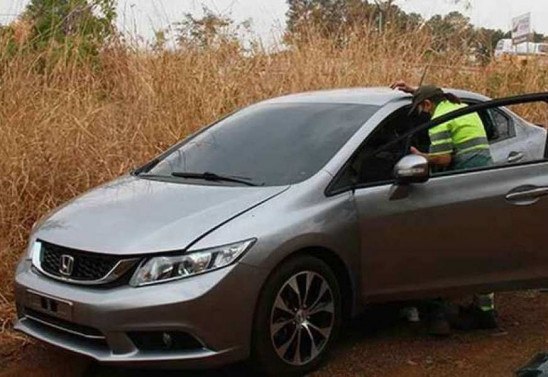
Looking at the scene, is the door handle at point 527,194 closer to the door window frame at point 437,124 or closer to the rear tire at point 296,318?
the door window frame at point 437,124

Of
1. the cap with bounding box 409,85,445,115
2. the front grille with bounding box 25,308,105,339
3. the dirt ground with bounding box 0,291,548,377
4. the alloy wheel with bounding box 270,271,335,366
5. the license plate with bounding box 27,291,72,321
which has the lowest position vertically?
the dirt ground with bounding box 0,291,548,377

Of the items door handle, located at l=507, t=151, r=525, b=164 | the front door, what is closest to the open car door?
the front door

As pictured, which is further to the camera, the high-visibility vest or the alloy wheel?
the high-visibility vest

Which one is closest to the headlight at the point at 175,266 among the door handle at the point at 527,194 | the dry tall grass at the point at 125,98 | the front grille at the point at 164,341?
the front grille at the point at 164,341

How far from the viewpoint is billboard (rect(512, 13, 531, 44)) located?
11516 mm

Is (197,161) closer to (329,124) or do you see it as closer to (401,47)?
(329,124)

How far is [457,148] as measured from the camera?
4.93 meters

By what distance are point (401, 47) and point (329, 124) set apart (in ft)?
17.6

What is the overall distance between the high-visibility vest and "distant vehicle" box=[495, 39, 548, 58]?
6.75 meters

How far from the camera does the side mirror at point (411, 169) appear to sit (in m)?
4.36

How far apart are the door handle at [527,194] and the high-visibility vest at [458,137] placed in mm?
365

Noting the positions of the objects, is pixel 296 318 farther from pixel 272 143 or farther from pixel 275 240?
pixel 272 143

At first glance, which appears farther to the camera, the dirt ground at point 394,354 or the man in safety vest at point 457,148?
the man in safety vest at point 457,148

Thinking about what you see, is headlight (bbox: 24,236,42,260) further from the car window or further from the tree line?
the tree line
